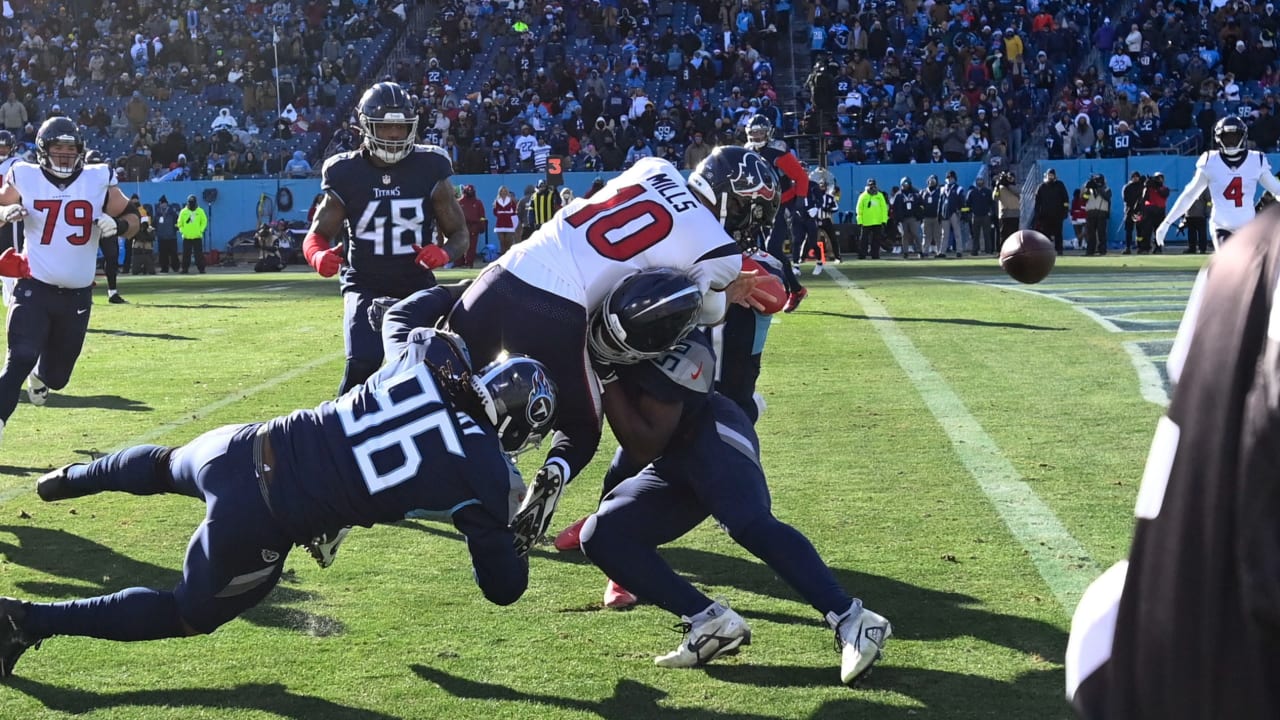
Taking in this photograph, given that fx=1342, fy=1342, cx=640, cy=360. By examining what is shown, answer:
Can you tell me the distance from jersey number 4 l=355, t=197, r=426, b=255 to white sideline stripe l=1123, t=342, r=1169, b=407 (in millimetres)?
4427

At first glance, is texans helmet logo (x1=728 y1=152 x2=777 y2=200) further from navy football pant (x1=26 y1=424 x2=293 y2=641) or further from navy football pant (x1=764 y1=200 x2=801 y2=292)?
navy football pant (x1=764 y1=200 x2=801 y2=292)

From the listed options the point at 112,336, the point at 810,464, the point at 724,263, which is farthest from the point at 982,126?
the point at 724,263

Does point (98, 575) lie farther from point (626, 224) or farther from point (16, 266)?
point (16, 266)

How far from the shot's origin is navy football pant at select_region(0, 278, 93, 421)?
23.0ft

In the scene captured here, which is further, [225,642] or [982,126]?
[982,126]

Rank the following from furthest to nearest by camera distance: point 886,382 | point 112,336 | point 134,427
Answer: point 112,336 → point 886,382 → point 134,427

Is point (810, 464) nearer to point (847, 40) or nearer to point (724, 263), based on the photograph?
point (724, 263)

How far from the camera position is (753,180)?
470 centimetres

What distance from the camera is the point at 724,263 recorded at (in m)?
4.34

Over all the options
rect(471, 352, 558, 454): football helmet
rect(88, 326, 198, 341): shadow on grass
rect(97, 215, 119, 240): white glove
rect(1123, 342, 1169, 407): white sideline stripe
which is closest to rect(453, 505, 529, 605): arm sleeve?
rect(471, 352, 558, 454): football helmet

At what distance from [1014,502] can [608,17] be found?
98.4ft

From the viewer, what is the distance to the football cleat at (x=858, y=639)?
377 centimetres

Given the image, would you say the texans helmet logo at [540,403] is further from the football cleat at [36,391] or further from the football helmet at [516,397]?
the football cleat at [36,391]

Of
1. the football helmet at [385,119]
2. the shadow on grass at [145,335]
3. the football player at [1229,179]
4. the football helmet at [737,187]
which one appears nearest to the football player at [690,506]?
the football helmet at [737,187]
